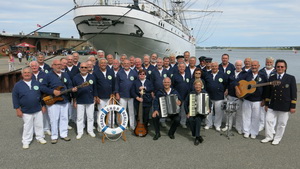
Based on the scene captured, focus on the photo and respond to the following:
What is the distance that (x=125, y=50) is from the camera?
18.8 metres

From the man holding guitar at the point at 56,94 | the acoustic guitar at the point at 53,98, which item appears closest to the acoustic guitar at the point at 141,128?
the acoustic guitar at the point at 53,98

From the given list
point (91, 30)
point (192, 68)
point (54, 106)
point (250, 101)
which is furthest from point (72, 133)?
point (91, 30)

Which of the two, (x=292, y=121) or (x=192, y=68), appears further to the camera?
(x=292, y=121)

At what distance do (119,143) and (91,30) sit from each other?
1419cm

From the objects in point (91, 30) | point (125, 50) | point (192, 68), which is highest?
point (91, 30)

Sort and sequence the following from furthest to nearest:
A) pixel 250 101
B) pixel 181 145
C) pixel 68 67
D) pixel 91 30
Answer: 1. pixel 91 30
2. pixel 68 67
3. pixel 250 101
4. pixel 181 145

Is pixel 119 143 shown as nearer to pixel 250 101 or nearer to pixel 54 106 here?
pixel 54 106

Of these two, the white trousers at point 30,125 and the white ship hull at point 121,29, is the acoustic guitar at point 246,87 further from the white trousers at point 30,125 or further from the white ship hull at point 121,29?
the white ship hull at point 121,29

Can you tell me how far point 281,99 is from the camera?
199 inches

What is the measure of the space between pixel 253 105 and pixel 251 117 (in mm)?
355

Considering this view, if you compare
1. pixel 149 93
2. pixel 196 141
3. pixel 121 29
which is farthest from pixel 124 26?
pixel 196 141

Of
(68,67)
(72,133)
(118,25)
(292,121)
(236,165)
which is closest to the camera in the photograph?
(236,165)

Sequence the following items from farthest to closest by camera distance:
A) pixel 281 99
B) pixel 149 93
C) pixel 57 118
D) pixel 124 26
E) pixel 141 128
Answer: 1. pixel 124 26
2. pixel 149 93
3. pixel 141 128
4. pixel 57 118
5. pixel 281 99

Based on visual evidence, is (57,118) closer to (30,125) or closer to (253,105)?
(30,125)
